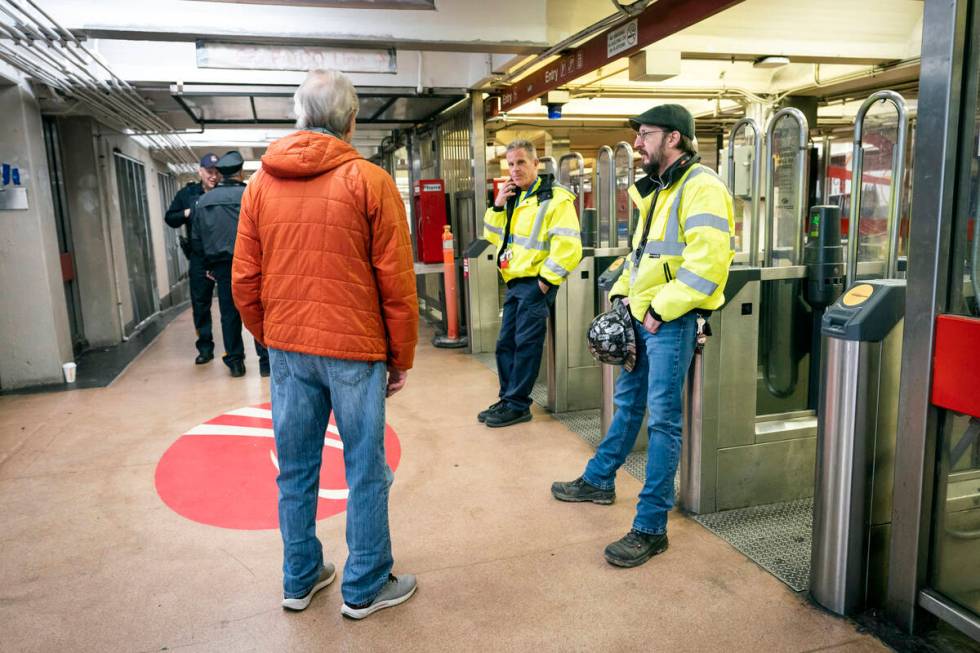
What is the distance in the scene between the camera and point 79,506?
10.3ft

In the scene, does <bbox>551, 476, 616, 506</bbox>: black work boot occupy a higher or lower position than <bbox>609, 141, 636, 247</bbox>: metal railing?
lower

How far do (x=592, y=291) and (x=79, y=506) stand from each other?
2.99 metres

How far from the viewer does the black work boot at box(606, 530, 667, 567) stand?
2.46 metres

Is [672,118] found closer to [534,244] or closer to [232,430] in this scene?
[534,244]

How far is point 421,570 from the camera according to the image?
2.49 meters

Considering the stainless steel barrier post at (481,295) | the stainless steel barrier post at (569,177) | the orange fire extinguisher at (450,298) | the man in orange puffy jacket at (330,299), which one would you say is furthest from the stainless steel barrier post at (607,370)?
the orange fire extinguisher at (450,298)

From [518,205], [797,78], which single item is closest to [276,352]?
[518,205]

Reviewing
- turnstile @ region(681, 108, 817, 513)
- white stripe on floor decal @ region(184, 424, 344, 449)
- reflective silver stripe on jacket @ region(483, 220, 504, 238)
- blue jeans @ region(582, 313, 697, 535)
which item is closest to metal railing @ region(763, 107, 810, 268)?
turnstile @ region(681, 108, 817, 513)

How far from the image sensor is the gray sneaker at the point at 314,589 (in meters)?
2.24

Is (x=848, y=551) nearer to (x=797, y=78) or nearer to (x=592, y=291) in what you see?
(x=592, y=291)

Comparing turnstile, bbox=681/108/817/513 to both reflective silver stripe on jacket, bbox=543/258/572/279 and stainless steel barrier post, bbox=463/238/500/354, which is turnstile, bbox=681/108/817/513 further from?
stainless steel barrier post, bbox=463/238/500/354

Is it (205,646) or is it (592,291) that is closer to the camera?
(205,646)

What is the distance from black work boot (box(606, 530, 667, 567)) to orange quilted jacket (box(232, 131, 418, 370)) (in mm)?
1131

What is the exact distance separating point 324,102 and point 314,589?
1.61 meters
